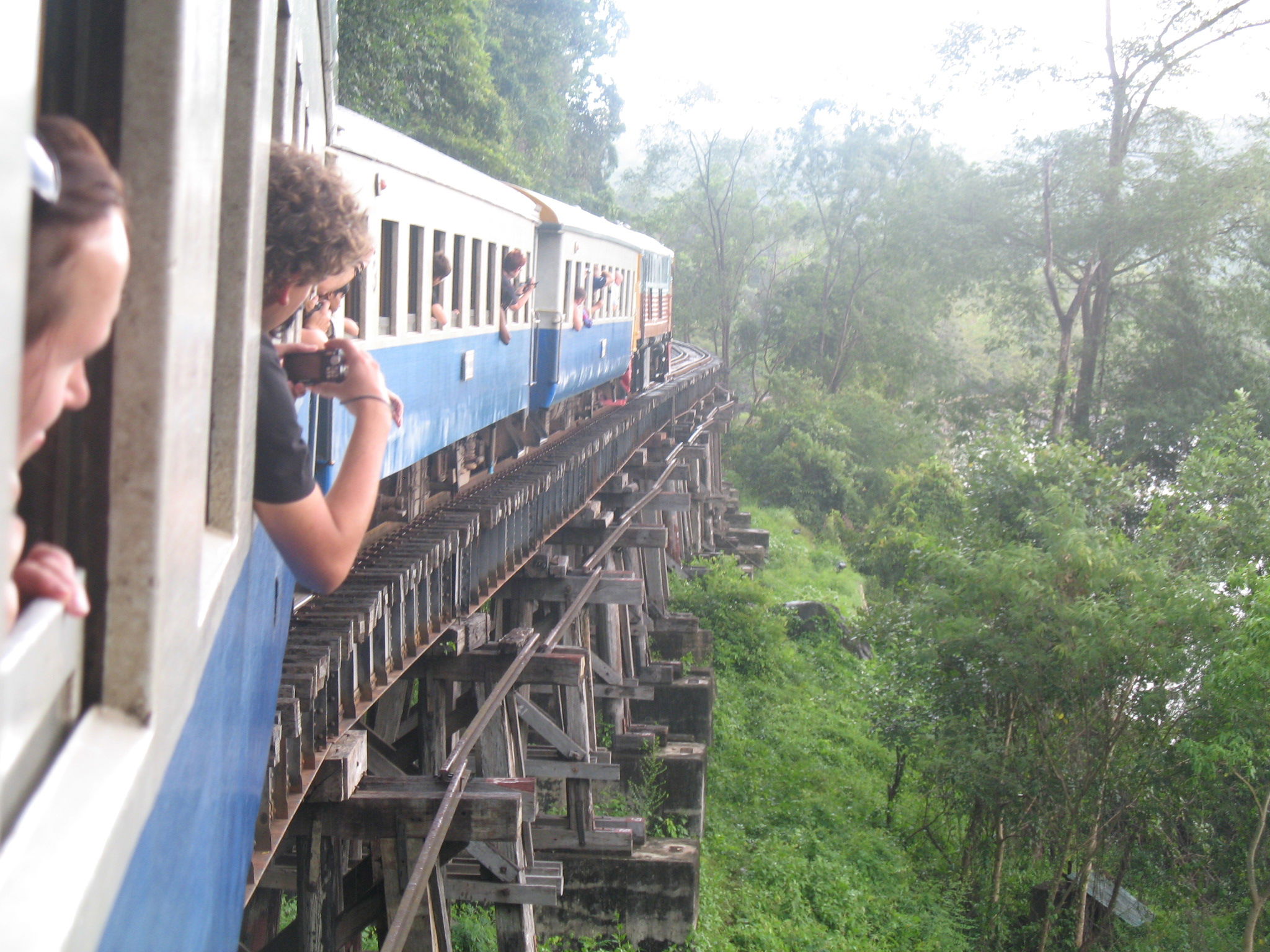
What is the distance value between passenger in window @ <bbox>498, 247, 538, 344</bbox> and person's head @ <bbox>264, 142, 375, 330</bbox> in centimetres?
680

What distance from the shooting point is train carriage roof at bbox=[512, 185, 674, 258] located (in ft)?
34.8

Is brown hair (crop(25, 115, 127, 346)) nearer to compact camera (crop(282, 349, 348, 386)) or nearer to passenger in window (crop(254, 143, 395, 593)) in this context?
passenger in window (crop(254, 143, 395, 593))

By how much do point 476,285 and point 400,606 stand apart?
8.42ft

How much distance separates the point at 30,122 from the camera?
2.07 ft

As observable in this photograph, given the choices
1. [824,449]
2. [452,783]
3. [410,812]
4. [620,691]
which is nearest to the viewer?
[452,783]

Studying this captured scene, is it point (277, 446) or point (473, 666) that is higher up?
point (277, 446)

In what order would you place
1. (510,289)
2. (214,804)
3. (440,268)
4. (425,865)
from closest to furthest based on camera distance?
(214,804) < (425,865) < (440,268) < (510,289)

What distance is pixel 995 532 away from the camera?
15.5 meters

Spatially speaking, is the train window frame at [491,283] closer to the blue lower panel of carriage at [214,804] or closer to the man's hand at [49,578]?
the blue lower panel of carriage at [214,804]

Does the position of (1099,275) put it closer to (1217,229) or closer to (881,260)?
(1217,229)

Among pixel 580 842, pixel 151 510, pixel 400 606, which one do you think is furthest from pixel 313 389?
pixel 580 842

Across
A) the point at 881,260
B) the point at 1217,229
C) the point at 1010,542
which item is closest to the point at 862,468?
the point at 881,260

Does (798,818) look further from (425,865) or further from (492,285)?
(425,865)

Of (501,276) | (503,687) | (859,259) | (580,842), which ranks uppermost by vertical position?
(859,259)
